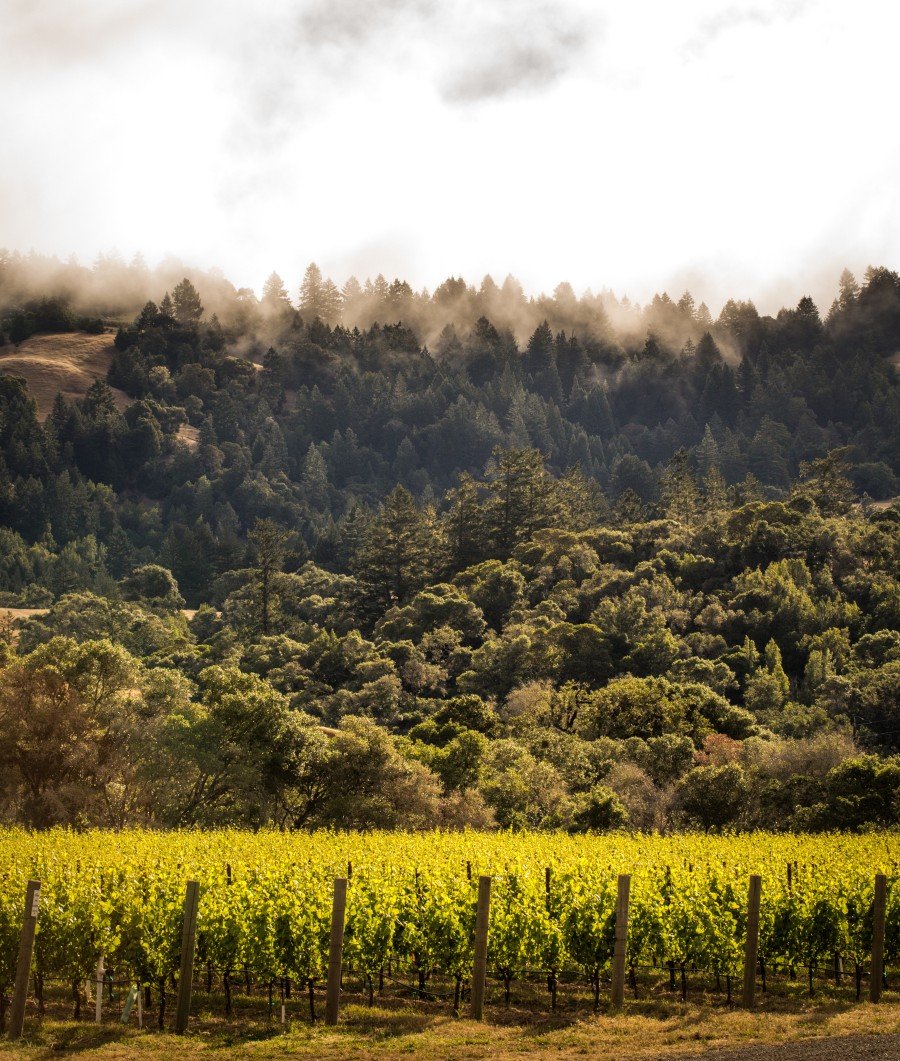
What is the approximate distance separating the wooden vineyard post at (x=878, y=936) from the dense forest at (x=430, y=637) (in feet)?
79.8

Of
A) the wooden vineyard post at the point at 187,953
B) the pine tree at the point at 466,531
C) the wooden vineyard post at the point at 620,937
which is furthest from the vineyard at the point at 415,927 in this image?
the pine tree at the point at 466,531

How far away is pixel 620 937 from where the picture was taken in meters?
19.3

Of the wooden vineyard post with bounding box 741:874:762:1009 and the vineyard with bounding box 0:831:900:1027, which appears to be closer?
the wooden vineyard post with bounding box 741:874:762:1009

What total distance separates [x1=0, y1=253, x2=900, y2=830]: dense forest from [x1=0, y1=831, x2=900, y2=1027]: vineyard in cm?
1915

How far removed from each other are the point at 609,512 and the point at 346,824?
4020 inches

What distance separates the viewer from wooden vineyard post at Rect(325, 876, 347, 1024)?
18.5 metres

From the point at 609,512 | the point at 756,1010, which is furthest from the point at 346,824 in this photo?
the point at 609,512

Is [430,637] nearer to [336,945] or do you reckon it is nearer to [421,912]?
[421,912]

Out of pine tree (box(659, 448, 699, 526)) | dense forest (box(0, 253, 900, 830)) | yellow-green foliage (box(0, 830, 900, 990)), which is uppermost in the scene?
pine tree (box(659, 448, 699, 526))

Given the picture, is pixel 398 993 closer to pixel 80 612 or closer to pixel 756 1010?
pixel 756 1010

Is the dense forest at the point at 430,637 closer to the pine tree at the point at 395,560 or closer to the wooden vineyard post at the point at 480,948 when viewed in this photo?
the pine tree at the point at 395,560

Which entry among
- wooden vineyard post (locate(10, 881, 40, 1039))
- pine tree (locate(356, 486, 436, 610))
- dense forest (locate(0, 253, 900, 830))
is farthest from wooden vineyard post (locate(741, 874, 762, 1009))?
pine tree (locate(356, 486, 436, 610))

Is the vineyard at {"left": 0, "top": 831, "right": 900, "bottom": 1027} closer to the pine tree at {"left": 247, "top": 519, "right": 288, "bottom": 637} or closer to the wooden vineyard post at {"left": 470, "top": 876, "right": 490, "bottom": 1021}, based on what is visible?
the wooden vineyard post at {"left": 470, "top": 876, "right": 490, "bottom": 1021}

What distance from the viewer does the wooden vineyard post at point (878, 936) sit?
20.6 metres
